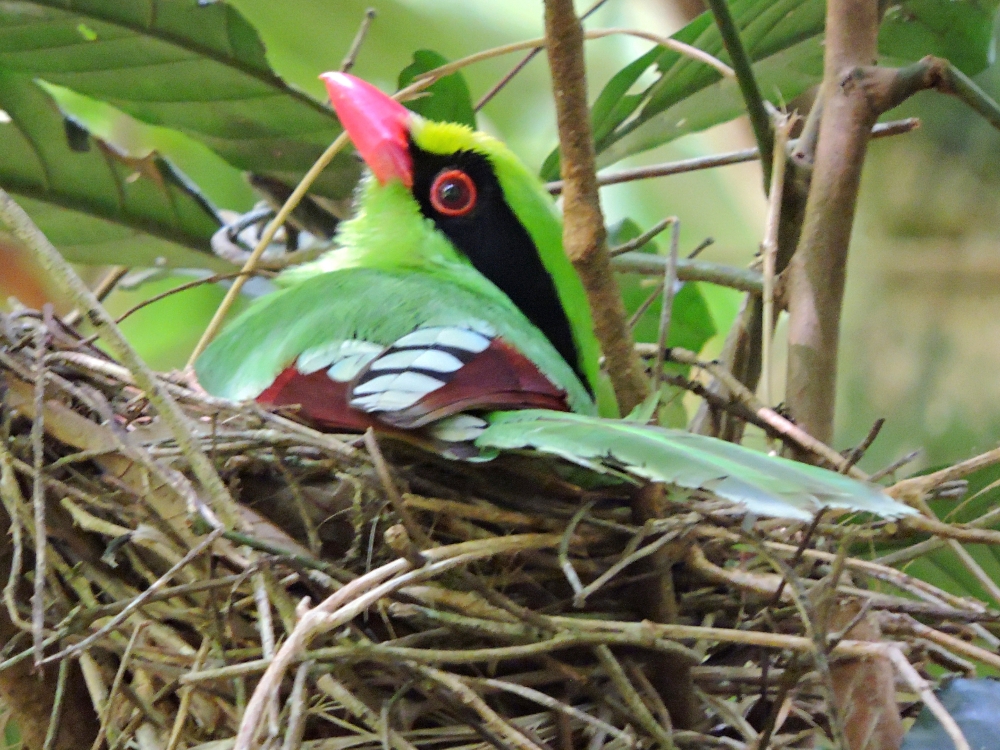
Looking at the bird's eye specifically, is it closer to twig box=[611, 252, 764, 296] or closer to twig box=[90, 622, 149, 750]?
twig box=[611, 252, 764, 296]

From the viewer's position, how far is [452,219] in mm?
976

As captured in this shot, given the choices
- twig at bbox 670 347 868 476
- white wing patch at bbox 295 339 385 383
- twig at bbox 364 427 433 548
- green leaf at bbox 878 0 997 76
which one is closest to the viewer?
twig at bbox 364 427 433 548

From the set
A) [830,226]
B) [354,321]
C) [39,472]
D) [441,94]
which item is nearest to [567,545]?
[354,321]

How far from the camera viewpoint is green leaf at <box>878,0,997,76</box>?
1.15 metres

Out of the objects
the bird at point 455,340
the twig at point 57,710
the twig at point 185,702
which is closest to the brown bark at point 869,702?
the bird at point 455,340

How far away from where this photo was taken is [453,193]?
3.18ft

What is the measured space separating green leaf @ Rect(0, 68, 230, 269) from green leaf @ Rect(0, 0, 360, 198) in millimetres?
57

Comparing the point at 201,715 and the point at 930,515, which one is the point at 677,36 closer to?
the point at 930,515

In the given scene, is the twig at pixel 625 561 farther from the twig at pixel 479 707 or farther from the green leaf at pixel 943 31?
the green leaf at pixel 943 31

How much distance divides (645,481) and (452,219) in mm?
421

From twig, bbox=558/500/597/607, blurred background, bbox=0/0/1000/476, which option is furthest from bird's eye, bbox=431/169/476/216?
blurred background, bbox=0/0/1000/476

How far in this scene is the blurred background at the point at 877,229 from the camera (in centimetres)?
189

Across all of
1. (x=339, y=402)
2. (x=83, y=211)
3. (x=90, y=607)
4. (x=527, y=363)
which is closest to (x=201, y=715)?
(x=90, y=607)

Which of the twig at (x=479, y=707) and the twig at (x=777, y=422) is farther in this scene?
the twig at (x=777, y=422)
